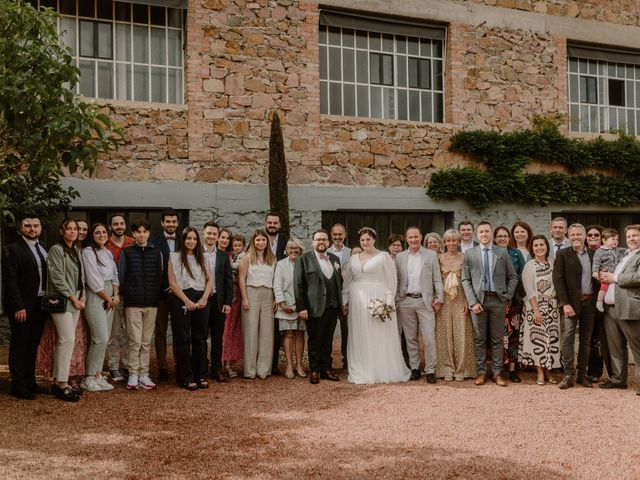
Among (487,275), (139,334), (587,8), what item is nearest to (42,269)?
(139,334)

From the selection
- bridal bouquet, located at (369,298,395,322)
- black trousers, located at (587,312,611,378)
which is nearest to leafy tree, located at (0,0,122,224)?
bridal bouquet, located at (369,298,395,322)

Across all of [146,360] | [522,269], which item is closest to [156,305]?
→ [146,360]

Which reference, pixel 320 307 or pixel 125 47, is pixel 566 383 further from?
pixel 125 47

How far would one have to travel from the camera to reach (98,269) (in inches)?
302

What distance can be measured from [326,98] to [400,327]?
5.24 m

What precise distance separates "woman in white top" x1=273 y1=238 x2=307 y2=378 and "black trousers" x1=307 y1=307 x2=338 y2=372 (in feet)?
0.67

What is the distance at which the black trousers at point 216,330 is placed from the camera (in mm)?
8195

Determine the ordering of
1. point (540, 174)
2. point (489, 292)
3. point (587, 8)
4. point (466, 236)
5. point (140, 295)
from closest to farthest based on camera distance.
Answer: point (140, 295), point (489, 292), point (466, 236), point (540, 174), point (587, 8)

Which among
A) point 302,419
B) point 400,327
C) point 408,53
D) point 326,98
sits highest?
point 408,53

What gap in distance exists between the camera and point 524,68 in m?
13.6

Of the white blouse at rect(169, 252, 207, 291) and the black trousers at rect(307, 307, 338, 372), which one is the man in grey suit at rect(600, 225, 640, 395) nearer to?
the black trousers at rect(307, 307, 338, 372)

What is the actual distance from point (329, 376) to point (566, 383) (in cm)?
273

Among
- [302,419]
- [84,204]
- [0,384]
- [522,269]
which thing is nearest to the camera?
[302,419]

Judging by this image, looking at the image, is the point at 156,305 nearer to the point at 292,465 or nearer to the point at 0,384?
the point at 0,384
